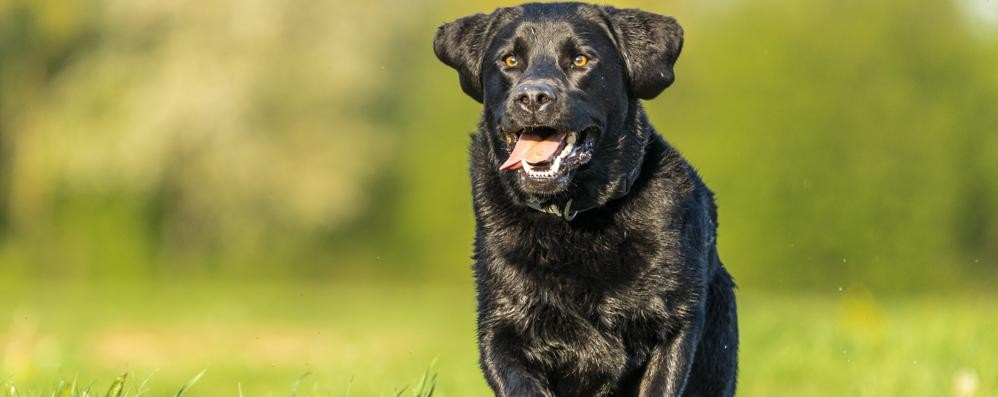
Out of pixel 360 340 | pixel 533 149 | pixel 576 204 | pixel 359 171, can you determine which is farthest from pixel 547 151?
pixel 359 171

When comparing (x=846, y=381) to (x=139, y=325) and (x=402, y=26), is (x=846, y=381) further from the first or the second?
(x=402, y=26)

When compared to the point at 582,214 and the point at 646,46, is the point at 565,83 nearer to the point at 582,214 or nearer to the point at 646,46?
the point at 646,46

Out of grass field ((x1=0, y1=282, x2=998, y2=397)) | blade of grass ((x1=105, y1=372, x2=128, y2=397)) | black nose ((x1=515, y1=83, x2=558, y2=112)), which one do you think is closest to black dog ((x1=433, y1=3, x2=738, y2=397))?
black nose ((x1=515, y1=83, x2=558, y2=112))

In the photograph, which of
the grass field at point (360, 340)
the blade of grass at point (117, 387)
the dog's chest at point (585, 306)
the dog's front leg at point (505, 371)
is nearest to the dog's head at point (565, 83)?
the dog's chest at point (585, 306)

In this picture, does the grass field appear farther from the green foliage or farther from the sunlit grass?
the green foliage

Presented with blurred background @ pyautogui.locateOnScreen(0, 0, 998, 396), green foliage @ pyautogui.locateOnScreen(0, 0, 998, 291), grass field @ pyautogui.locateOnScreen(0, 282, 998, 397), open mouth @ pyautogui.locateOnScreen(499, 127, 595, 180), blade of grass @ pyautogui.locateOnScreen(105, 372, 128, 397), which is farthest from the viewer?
green foliage @ pyautogui.locateOnScreen(0, 0, 998, 291)

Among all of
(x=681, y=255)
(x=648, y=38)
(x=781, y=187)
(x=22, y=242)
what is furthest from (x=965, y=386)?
(x=22, y=242)

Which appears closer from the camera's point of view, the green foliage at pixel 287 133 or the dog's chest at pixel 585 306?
the dog's chest at pixel 585 306

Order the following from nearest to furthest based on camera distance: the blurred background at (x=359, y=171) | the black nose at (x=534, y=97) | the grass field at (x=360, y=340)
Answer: the black nose at (x=534, y=97), the grass field at (x=360, y=340), the blurred background at (x=359, y=171)

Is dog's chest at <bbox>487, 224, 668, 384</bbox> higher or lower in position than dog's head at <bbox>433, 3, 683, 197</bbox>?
lower

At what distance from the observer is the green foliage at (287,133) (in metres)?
20.1

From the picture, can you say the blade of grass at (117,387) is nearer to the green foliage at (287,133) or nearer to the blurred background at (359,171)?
the blurred background at (359,171)

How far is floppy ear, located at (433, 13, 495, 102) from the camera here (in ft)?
15.2

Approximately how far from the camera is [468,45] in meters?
4.66
